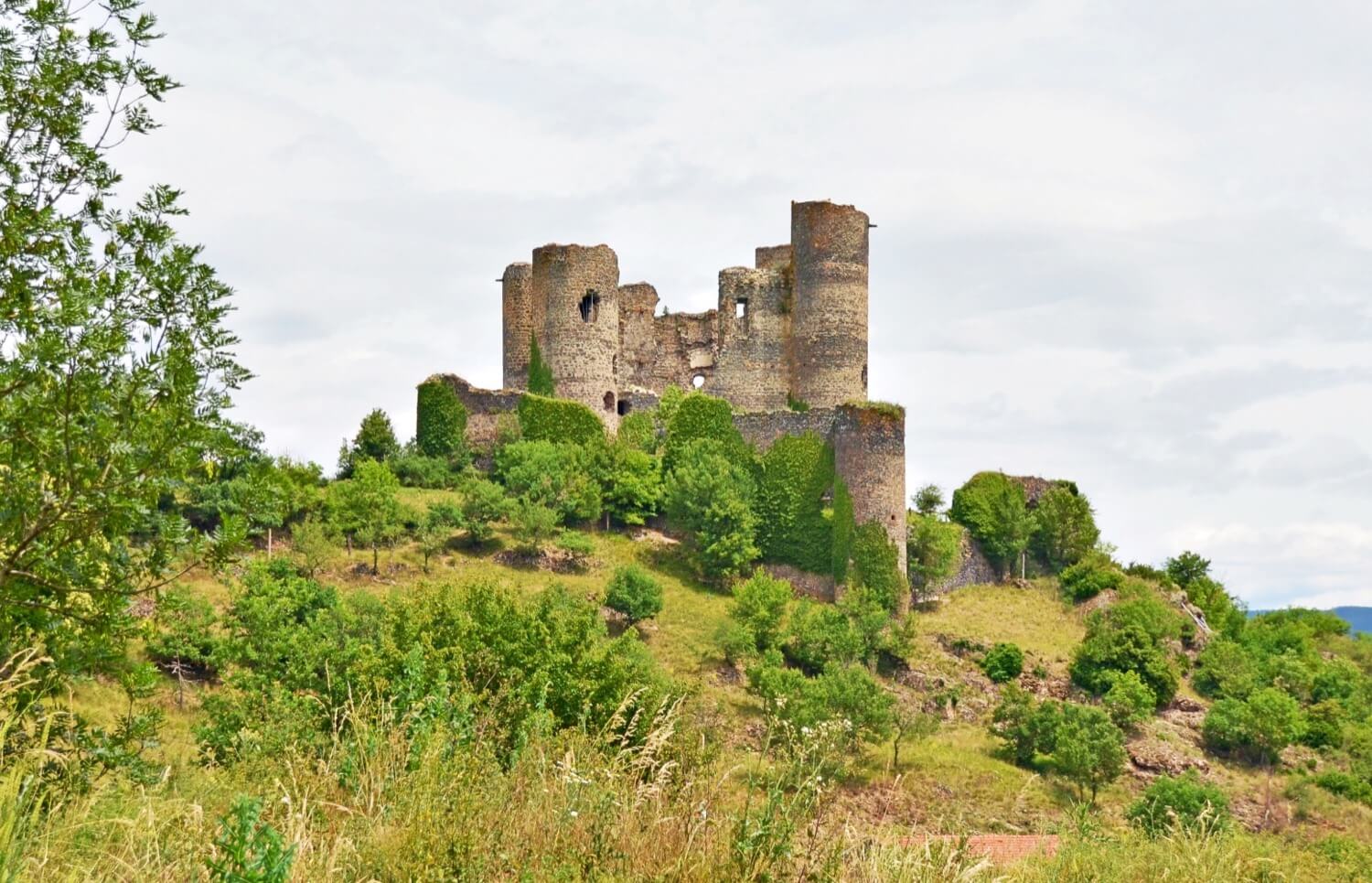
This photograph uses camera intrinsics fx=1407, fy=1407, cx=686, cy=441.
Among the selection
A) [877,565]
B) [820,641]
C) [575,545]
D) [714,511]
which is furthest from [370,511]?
[877,565]

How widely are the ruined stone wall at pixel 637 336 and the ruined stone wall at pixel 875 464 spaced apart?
10.3 meters

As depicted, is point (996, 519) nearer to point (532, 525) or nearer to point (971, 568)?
point (971, 568)

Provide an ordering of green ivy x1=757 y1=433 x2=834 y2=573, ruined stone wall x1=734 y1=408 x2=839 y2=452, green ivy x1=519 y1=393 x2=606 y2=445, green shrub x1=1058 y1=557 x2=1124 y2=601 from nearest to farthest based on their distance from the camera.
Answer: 1. green ivy x1=757 y1=433 x2=834 y2=573
2. ruined stone wall x1=734 y1=408 x2=839 y2=452
3. green ivy x1=519 y1=393 x2=606 y2=445
4. green shrub x1=1058 y1=557 x2=1124 y2=601

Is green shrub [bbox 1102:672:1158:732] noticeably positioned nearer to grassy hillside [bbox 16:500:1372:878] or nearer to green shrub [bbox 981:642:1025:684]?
green shrub [bbox 981:642:1025:684]

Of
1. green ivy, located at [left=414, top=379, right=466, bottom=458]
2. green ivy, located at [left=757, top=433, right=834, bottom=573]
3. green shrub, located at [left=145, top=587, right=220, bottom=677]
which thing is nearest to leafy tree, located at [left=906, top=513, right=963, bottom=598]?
green ivy, located at [left=757, top=433, right=834, bottom=573]

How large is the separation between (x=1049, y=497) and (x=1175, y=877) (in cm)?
4045

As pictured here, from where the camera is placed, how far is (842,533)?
4075 cm

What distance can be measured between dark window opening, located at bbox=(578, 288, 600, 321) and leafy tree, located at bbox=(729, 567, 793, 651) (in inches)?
530

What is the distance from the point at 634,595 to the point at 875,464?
9.45 meters

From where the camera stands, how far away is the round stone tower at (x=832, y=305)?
4653 centimetres

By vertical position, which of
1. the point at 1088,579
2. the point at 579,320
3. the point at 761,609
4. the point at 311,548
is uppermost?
the point at 579,320

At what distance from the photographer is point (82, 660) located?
972 cm

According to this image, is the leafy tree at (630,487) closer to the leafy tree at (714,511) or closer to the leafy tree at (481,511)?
the leafy tree at (714,511)

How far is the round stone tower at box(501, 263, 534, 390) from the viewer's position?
158ft
